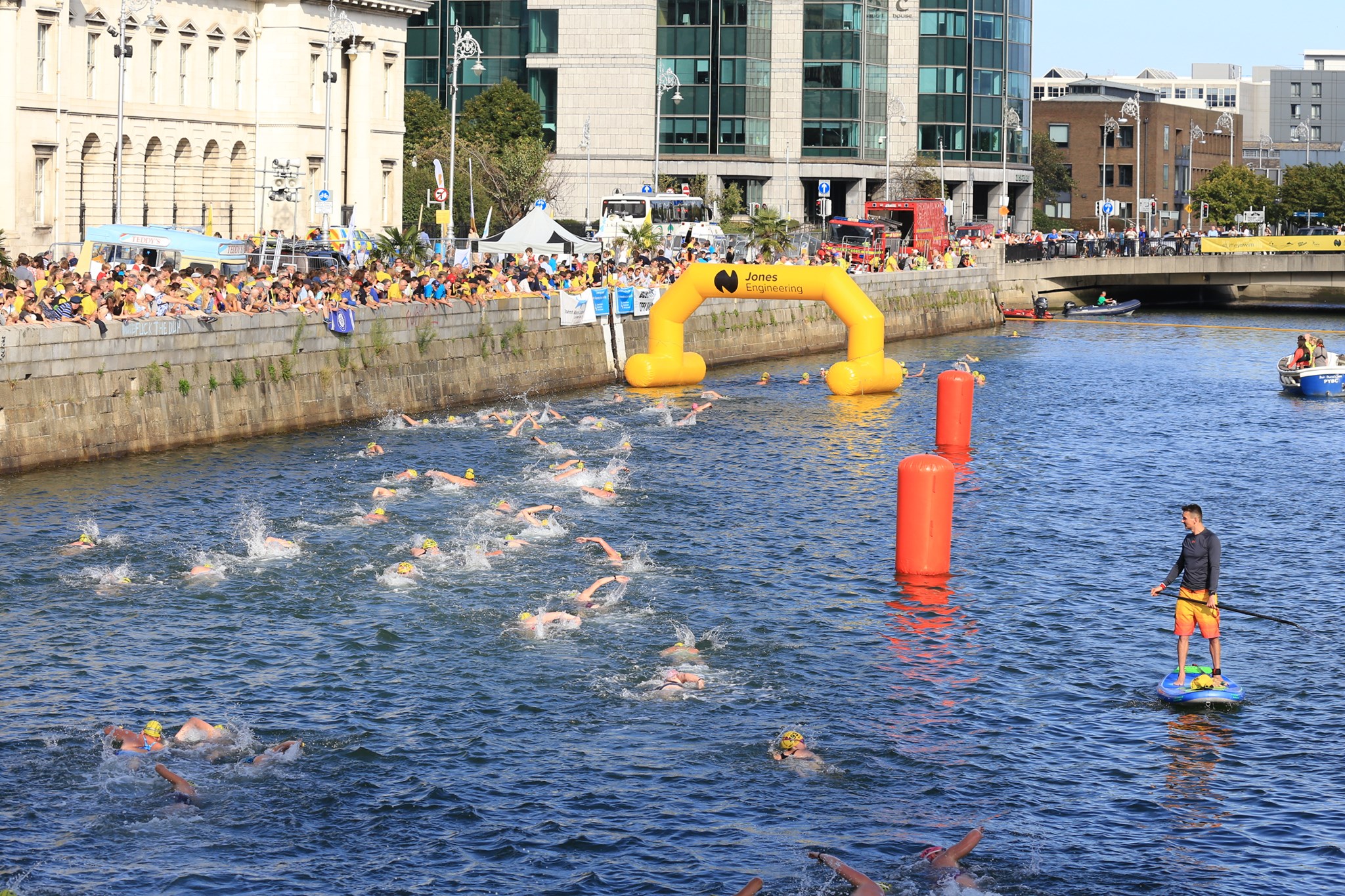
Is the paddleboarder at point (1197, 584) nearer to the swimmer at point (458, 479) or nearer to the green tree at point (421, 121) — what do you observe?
the swimmer at point (458, 479)

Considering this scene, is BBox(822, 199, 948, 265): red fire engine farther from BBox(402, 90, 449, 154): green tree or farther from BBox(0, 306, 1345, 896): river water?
BBox(0, 306, 1345, 896): river water

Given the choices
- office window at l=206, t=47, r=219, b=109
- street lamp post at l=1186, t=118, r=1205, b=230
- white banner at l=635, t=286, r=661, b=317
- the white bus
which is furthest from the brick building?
white banner at l=635, t=286, r=661, b=317

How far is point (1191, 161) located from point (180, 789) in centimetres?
14478

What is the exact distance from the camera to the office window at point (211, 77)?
240 feet

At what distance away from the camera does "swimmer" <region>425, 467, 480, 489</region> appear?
3281cm

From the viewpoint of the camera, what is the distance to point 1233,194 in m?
138

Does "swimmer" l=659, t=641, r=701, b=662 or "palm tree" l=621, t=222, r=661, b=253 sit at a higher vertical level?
"palm tree" l=621, t=222, r=661, b=253

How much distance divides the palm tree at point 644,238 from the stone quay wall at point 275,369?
619 centimetres

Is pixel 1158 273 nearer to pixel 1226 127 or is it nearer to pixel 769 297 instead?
pixel 769 297

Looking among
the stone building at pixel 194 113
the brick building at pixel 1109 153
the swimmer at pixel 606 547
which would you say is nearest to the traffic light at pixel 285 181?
the stone building at pixel 194 113

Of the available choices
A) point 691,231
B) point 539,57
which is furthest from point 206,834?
point 539,57

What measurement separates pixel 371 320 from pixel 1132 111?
Answer: 81.2 m

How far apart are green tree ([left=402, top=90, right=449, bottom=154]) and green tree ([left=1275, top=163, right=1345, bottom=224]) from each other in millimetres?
72576

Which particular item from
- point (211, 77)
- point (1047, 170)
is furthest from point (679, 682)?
point (1047, 170)
